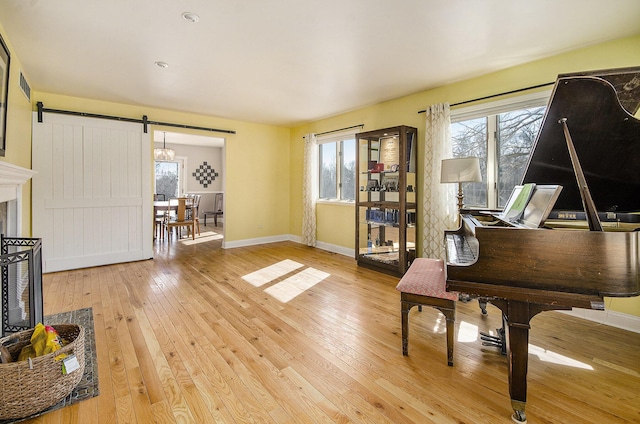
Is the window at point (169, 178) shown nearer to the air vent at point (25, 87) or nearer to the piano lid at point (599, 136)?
the air vent at point (25, 87)

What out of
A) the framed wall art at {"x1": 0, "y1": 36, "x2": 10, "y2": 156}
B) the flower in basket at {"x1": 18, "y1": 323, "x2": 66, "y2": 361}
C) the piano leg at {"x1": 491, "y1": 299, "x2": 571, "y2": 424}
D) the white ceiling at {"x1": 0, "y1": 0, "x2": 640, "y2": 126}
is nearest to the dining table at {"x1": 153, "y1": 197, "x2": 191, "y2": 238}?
the white ceiling at {"x1": 0, "y1": 0, "x2": 640, "y2": 126}

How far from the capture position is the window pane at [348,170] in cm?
534

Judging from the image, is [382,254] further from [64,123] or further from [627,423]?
[64,123]

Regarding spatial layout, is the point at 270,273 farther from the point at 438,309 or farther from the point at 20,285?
the point at 438,309

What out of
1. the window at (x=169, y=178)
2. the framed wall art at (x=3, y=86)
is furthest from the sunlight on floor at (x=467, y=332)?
the window at (x=169, y=178)

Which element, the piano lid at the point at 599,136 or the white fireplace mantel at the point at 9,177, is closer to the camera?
the piano lid at the point at 599,136

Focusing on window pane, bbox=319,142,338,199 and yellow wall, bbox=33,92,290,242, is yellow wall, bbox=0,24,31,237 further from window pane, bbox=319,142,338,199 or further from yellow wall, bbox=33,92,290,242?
window pane, bbox=319,142,338,199

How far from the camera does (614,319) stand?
2.70 m

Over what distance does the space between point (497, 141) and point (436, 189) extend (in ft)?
2.80

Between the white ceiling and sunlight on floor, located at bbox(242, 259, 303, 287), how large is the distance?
8.30 ft

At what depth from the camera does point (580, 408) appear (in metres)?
1.66

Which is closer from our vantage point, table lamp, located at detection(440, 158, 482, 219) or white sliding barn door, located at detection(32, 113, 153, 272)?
table lamp, located at detection(440, 158, 482, 219)

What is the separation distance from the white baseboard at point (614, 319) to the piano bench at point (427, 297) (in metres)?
1.57

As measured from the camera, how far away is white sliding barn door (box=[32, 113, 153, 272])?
13.5 ft
